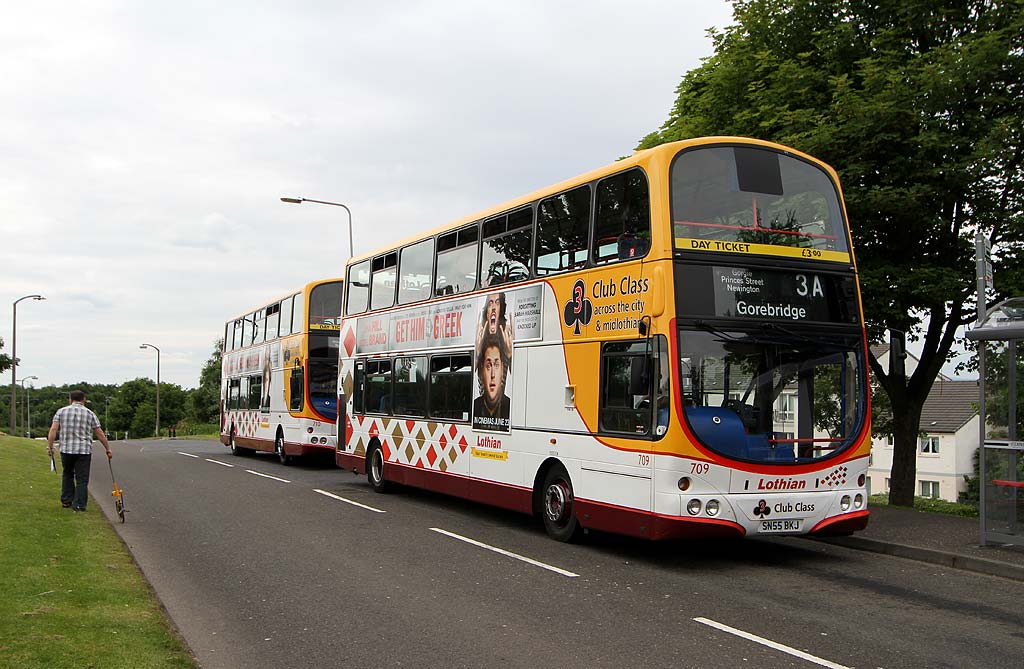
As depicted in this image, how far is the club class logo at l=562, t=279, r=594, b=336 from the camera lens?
11.1 metres

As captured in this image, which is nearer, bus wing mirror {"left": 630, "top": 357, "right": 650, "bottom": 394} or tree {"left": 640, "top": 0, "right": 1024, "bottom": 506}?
bus wing mirror {"left": 630, "top": 357, "right": 650, "bottom": 394}

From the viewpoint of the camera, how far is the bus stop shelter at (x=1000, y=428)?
1093 cm

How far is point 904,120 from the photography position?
47.0 feet

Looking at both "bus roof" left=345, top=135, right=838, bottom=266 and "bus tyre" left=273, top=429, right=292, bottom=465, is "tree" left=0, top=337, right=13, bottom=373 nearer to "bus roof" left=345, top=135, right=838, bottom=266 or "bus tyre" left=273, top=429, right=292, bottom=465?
"bus tyre" left=273, top=429, right=292, bottom=465

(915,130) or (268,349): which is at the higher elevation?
(915,130)

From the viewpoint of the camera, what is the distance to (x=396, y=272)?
57.6 ft

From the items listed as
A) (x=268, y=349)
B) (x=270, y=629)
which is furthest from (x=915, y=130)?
(x=268, y=349)

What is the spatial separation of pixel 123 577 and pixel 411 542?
3667 mm

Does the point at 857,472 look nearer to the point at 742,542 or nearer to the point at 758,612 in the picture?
the point at 742,542

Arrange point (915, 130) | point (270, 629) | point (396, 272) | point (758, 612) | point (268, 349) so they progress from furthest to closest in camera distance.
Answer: point (268, 349)
point (396, 272)
point (915, 130)
point (758, 612)
point (270, 629)

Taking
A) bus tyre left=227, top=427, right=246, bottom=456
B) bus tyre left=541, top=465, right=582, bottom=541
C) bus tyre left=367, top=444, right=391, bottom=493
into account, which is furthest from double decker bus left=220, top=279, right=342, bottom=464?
bus tyre left=541, top=465, right=582, bottom=541

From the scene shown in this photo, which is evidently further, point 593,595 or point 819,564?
point 819,564

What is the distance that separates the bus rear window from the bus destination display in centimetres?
29

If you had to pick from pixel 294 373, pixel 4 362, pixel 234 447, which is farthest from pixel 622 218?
pixel 4 362
